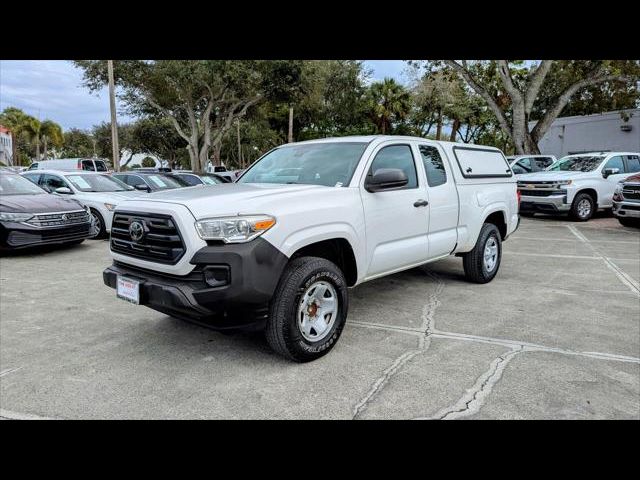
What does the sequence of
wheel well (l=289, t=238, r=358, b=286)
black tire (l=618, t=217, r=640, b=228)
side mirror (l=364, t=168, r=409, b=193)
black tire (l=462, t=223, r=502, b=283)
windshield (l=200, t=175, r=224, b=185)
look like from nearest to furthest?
1. wheel well (l=289, t=238, r=358, b=286)
2. side mirror (l=364, t=168, r=409, b=193)
3. black tire (l=462, t=223, r=502, b=283)
4. black tire (l=618, t=217, r=640, b=228)
5. windshield (l=200, t=175, r=224, b=185)

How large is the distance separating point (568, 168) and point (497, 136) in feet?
102

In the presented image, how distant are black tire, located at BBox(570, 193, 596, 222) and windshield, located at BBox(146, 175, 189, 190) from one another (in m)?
11.3

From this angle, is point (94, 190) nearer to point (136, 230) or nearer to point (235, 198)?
point (136, 230)

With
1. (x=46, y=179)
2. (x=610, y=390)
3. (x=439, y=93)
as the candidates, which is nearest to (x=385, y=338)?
(x=610, y=390)

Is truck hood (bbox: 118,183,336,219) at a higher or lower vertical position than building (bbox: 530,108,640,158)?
lower

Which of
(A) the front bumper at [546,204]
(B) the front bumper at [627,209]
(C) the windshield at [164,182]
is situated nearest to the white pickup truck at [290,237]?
(B) the front bumper at [627,209]

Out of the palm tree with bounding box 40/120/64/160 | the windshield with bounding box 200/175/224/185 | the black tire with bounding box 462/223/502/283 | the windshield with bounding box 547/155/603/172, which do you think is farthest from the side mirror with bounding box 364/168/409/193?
the palm tree with bounding box 40/120/64/160

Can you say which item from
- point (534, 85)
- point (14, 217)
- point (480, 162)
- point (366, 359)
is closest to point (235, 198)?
point (366, 359)

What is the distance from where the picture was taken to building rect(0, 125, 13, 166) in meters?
62.0

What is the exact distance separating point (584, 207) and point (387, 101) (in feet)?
72.7

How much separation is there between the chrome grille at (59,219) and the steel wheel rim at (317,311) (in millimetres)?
6433

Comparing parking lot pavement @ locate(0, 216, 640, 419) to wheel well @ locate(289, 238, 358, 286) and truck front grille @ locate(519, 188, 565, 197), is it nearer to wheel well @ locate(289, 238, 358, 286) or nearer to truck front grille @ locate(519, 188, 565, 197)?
wheel well @ locate(289, 238, 358, 286)

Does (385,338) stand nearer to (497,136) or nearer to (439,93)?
(439,93)

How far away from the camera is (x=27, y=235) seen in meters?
7.72
